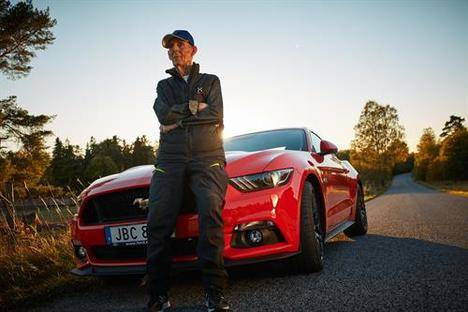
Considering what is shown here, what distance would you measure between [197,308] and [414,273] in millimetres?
1791

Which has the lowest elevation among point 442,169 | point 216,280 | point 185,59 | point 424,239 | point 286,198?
point 442,169

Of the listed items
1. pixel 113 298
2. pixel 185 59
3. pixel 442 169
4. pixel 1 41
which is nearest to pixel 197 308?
pixel 113 298

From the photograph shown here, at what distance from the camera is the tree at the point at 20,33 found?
2161 cm

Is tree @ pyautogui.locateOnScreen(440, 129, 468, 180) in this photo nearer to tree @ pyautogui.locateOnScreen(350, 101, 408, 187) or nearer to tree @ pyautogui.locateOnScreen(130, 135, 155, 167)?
tree @ pyautogui.locateOnScreen(350, 101, 408, 187)

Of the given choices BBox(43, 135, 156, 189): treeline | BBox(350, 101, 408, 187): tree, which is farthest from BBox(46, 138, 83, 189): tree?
BBox(350, 101, 408, 187): tree

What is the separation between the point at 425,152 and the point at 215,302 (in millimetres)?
88609

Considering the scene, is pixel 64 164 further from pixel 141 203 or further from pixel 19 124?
pixel 141 203

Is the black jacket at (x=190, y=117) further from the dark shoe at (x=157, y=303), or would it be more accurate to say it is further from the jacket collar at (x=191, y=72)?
the dark shoe at (x=157, y=303)

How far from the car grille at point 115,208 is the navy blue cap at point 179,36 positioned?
1147mm

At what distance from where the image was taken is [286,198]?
3084 millimetres

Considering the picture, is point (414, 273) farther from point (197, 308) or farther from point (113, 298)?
point (113, 298)

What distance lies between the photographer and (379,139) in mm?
49969

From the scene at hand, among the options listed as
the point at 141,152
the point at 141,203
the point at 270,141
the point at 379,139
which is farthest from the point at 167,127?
the point at 141,152

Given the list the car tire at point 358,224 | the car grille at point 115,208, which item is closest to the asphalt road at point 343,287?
the car grille at point 115,208
